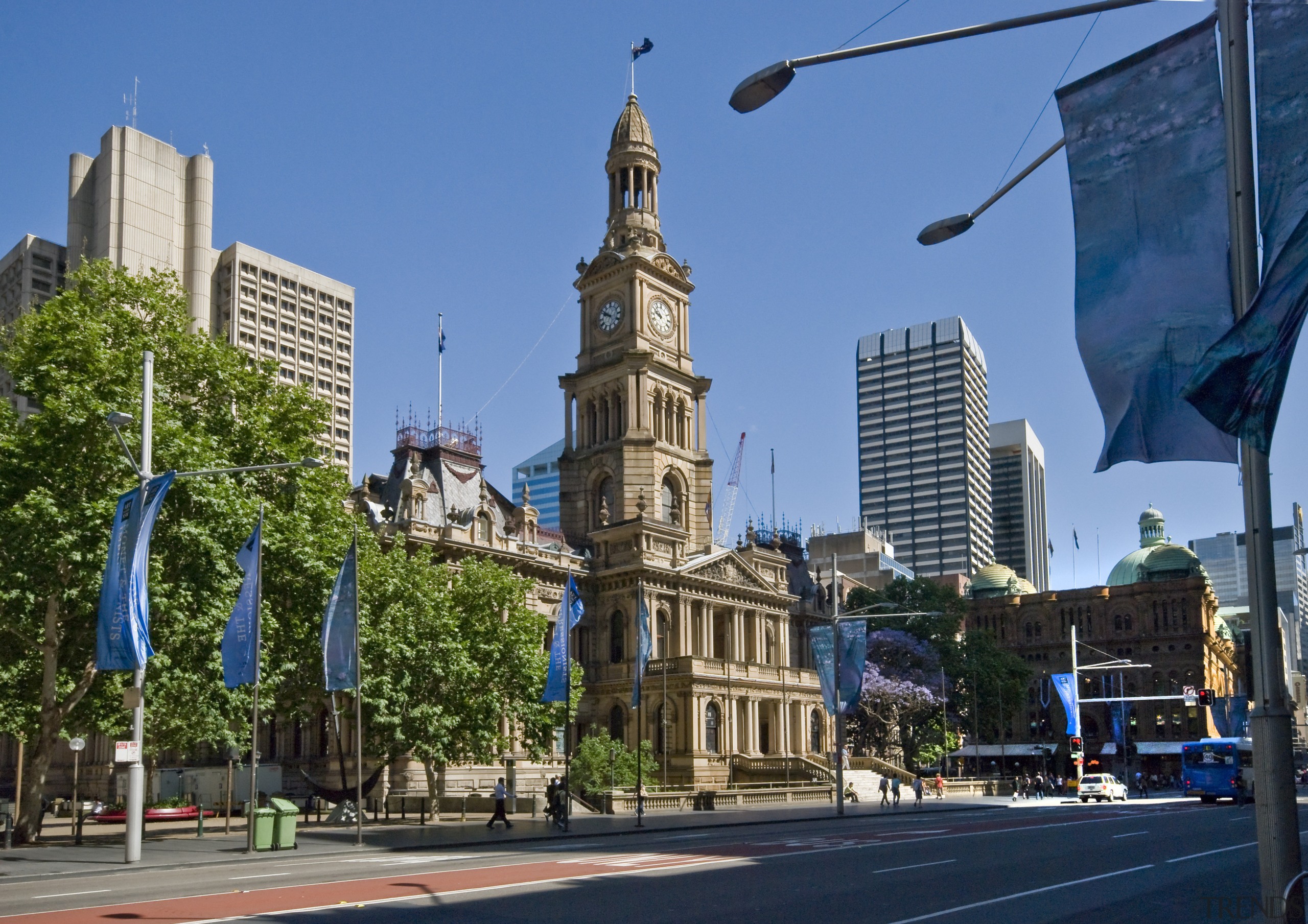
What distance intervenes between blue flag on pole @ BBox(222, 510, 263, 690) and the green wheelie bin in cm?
331

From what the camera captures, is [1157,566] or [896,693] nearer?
[896,693]

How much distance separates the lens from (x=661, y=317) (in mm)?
83750

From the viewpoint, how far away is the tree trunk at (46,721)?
3294cm

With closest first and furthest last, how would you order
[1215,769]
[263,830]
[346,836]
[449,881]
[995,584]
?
[449,881]
[263,830]
[346,836]
[1215,769]
[995,584]

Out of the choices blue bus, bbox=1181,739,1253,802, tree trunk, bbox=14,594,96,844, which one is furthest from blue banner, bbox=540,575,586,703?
blue bus, bbox=1181,739,1253,802

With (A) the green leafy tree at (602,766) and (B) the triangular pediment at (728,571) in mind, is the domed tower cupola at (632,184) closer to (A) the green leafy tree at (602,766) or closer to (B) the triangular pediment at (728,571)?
(B) the triangular pediment at (728,571)

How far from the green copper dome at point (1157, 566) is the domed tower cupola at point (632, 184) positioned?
65.2 m

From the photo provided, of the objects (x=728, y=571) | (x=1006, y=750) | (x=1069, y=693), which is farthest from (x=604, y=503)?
(x=1006, y=750)

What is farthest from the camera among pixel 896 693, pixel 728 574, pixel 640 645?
pixel 896 693

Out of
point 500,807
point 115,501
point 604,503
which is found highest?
point 604,503

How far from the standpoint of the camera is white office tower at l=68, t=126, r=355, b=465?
123m

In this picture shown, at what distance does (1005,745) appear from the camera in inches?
4451

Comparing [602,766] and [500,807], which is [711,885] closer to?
[500,807]

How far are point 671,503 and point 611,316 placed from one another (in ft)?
43.4
